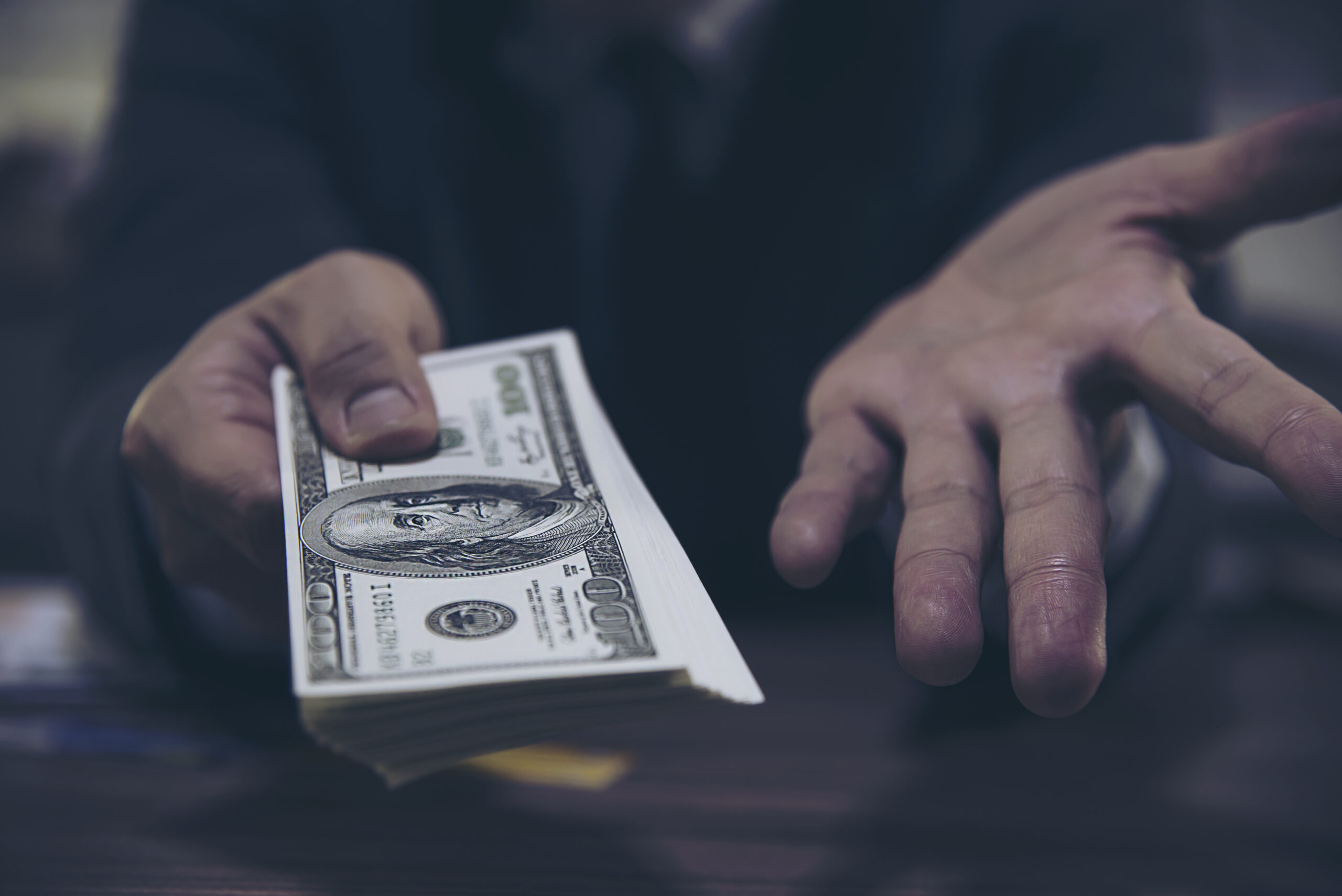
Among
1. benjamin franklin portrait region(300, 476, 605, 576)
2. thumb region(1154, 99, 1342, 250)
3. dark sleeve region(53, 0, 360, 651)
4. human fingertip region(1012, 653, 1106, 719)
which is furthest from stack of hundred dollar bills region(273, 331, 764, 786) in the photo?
thumb region(1154, 99, 1342, 250)

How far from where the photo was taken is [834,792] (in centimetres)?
46

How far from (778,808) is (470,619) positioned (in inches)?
8.1

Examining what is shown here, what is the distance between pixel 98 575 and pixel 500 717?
48 cm

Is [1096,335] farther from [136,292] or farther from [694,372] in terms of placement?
[136,292]

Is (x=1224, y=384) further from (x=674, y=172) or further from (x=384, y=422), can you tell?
(x=674, y=172)

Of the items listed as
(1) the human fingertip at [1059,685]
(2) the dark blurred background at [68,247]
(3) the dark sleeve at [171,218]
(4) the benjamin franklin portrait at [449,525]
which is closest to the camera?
(1) the human fingertip at [1059,685]

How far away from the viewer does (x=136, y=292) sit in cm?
77

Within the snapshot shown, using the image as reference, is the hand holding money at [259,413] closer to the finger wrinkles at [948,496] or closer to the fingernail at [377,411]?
the fingernail at [377,411]

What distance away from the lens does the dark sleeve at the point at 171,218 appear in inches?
24.0

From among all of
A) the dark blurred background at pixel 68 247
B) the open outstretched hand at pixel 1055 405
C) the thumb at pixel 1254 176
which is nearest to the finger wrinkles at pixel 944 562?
the open outstretched hand at pixel 1055 405

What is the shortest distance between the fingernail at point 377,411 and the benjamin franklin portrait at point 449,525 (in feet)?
0.11

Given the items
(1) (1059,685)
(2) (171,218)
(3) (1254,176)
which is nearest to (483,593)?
(1) (1059,685)

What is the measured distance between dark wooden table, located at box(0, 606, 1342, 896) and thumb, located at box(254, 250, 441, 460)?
20 centimetres

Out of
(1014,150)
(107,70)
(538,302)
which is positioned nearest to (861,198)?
(1014,150)
